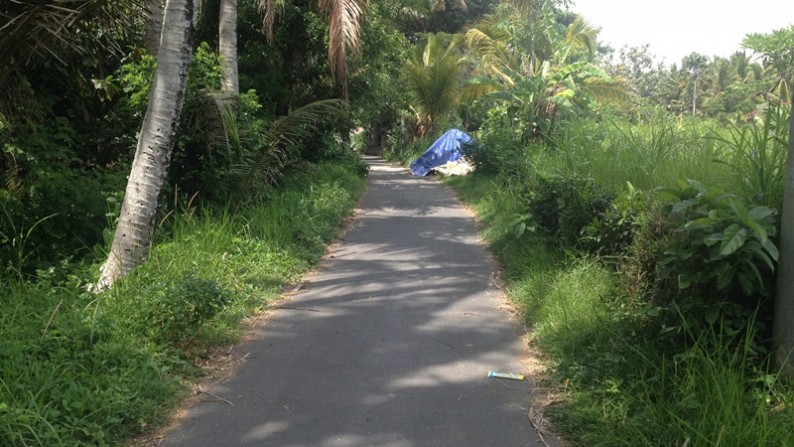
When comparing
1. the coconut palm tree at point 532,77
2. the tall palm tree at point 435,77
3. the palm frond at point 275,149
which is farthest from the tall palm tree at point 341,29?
the tall palm tree at point 435,77

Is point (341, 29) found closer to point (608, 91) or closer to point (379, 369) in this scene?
point (379, 369)

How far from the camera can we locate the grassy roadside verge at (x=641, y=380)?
3.56 meters

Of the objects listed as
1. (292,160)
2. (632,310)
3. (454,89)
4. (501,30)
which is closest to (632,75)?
(454,89)

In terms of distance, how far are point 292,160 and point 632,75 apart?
70.3m

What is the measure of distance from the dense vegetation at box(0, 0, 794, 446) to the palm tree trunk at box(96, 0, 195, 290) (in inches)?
12.9

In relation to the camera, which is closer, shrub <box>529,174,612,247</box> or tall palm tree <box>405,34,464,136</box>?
shrub <box>529,174,612,247</box>

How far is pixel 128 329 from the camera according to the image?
16.7 feet

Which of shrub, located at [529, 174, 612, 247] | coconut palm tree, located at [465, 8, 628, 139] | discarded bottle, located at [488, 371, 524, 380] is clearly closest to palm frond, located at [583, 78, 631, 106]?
coconut palm tree, located at [465, 8, 628, 139]

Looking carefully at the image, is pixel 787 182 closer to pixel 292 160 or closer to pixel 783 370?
pixel 783 370

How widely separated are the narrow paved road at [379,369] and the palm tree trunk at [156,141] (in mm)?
1537

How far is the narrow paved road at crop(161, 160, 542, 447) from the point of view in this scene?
162 inches

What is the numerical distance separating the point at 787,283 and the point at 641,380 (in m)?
1.00

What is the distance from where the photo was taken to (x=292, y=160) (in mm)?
11570

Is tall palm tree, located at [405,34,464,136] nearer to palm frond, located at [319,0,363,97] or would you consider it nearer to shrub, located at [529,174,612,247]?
palm frond, located at [319,0,363,97]
